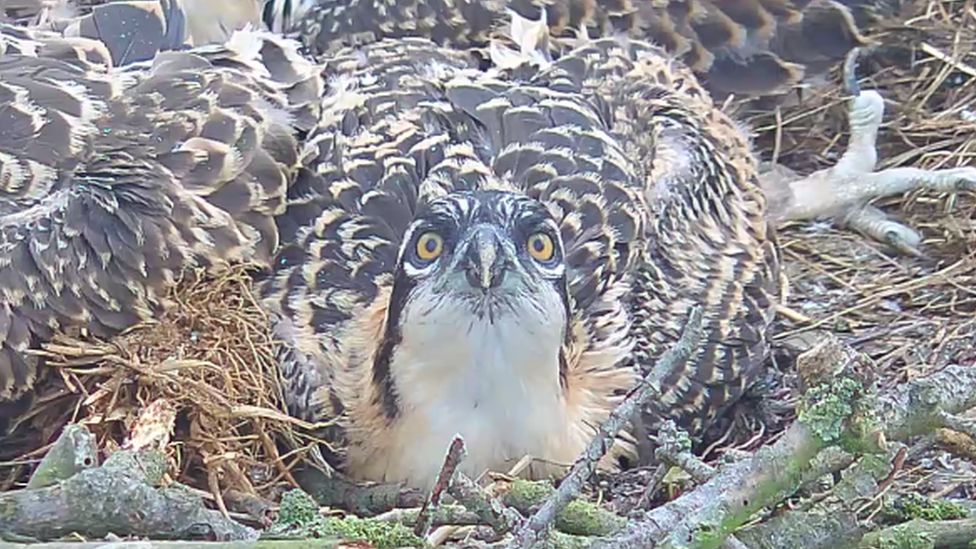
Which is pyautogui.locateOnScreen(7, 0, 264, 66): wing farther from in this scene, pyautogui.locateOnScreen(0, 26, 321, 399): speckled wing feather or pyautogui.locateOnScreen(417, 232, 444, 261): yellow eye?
pyautogui.locateOnScreen(417, 232, 444, 261): yellow eye

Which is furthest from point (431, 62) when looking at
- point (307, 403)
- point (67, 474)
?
point (67, 474)

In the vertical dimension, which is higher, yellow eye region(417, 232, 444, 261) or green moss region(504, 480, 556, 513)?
yellow eye region(417, 232, 444, 261)

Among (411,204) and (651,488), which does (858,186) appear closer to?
(411,204)

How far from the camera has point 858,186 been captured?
5.37 metres

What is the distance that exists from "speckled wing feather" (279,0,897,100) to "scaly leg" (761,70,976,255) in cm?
24

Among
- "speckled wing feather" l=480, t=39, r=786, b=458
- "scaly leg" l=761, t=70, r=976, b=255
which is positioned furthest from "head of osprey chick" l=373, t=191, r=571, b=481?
"scaly leg" l=761, t=70, r=976, b=255

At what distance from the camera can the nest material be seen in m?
3.91

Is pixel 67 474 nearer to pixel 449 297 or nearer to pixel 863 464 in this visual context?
pixel 449 297

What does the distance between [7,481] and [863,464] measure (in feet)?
6.01

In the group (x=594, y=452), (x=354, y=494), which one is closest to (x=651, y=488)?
(x=594, y=452)

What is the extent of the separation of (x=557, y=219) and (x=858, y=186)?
1.49m

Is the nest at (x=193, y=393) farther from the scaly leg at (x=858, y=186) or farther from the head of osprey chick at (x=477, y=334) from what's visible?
the scaly leg at (x=858, y=186)

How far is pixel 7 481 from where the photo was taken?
3871 millimetres

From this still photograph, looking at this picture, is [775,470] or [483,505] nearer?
[775,470]
